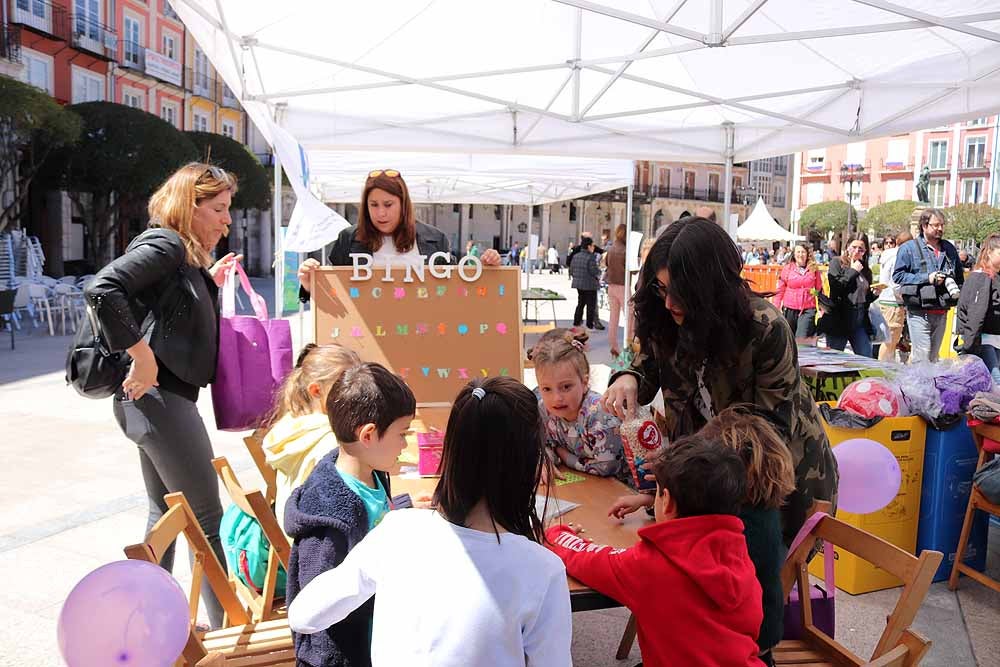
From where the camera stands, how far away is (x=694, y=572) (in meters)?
1.73

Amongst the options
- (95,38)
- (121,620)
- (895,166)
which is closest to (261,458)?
(121,620)

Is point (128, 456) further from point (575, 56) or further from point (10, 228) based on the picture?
point (10, 228)

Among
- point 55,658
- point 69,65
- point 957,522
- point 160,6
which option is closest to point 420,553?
point 55,658

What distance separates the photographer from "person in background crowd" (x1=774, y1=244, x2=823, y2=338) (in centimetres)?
1042

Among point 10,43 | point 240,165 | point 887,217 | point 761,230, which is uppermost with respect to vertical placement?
point 10,43

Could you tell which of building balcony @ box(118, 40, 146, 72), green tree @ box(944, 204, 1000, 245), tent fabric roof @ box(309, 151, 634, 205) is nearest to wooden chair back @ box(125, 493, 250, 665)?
tent fabric roof @ box(309, 151, 634, 205)

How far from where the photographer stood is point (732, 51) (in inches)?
228

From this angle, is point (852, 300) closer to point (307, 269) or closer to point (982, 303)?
point (982, 303)

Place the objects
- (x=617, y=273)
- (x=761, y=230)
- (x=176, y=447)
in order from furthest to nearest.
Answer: (x=761, y=230), (x=617, y=273), (x=176, y=447)

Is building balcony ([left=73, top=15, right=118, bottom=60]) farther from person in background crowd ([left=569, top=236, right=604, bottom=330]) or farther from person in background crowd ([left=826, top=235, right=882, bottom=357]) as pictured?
person in background crowd ([left=826, top=235, right=882, bottom=357])

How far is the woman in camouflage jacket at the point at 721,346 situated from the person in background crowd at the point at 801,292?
8512 mm

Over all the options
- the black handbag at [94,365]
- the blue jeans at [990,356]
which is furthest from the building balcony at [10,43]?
the blue jeans at [990,356]

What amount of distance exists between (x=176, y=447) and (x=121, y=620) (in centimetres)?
106

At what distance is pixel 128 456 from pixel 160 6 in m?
29.2
